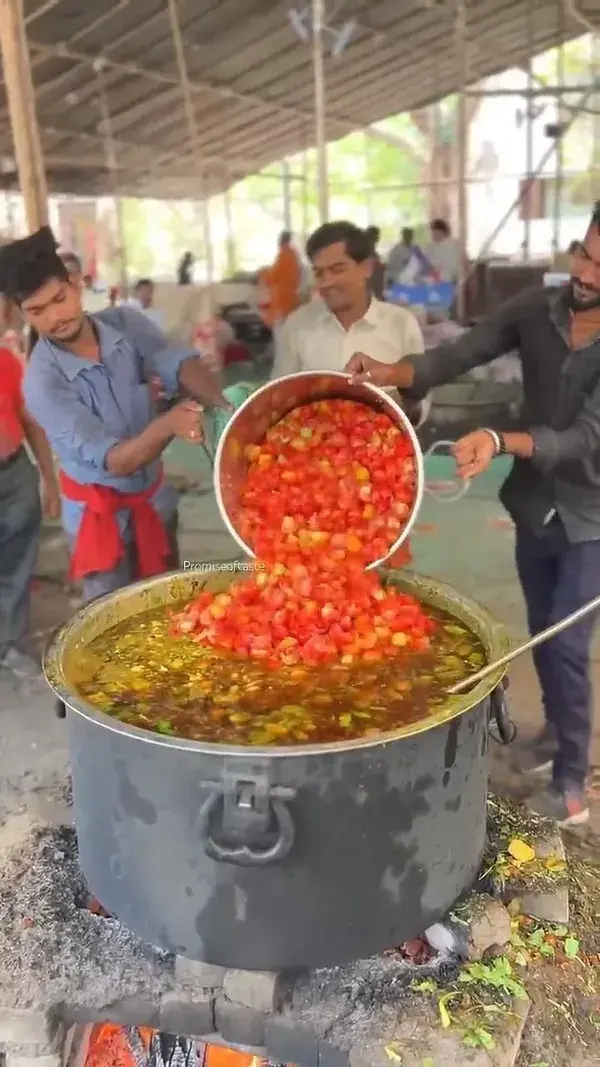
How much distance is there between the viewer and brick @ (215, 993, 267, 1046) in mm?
1841

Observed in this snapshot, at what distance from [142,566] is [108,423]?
46cm

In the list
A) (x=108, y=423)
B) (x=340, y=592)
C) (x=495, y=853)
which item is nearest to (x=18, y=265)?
(x=108, y=423)

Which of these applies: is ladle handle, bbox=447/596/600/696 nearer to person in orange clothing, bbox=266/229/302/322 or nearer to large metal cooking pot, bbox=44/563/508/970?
large metal cooking pot, bbox=44/563/508/970

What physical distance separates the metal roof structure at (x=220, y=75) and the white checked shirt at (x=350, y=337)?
4.60m

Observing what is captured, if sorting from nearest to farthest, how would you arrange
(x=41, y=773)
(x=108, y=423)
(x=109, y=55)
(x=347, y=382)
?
(x=347, y=382)
(x=108, y=423)
(x=41, y=773)
(x=109, y=55)

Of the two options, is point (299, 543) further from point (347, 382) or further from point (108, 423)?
point (108, 423)

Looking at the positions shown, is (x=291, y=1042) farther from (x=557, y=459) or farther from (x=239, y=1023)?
(x=557, y=459)

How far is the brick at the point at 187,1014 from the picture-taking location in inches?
73.5

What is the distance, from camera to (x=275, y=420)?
2.37 meters

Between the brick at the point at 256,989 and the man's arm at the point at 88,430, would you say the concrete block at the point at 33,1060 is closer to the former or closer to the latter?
the brick at the point at 256,989

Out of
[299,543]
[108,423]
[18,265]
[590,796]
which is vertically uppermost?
[18,265]

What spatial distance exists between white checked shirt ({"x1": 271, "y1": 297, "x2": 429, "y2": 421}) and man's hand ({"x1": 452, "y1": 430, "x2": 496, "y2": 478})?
0.96 metres

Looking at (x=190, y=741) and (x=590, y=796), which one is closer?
(x=190, y=741)

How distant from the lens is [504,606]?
4199 mm
